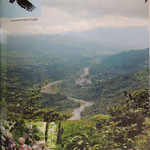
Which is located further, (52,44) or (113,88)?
(52,44)

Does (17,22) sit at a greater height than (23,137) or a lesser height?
greater

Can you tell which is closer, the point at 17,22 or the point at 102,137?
the point at 102,137

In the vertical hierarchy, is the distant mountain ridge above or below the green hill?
above

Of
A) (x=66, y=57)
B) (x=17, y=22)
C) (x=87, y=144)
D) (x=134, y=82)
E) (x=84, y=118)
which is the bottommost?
(x=87, y=144)

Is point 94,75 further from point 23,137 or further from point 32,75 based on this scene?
point 23,137

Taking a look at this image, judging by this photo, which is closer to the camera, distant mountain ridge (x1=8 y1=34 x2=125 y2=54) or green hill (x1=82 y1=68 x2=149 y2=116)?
green hill (x1=82 y1=68 x2=149 y2=116)

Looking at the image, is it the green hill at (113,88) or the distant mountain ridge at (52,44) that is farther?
the distant mountain ridge at (52,44)

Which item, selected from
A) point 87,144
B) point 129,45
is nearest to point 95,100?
point 87,144

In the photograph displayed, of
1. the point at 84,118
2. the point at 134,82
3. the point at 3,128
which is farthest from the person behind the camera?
the point at 3,128

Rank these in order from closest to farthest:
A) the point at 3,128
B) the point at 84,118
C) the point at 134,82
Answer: the point at 134,82 → the point at 84,118 → the point at 3,128

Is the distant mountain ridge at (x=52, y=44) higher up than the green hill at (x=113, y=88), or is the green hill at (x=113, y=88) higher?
the distant mountain ridge at (x=52, y=44)

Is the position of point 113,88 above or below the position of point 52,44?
below
